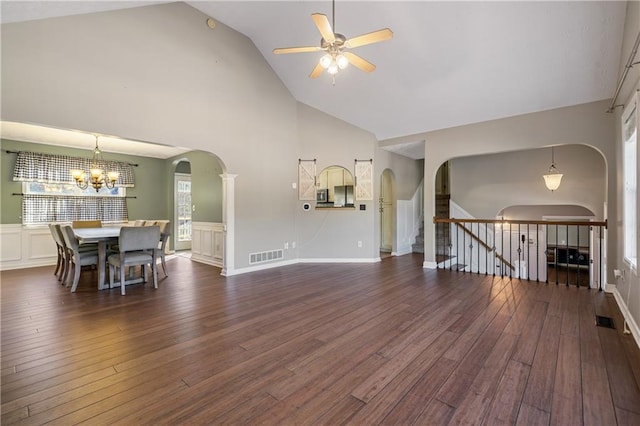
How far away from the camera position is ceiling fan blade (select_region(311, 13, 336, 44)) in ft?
8.03

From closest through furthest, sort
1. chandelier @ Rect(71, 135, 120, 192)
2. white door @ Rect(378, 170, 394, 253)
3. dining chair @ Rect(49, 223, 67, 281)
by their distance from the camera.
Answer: dining chair @ Rect(49, 223, 67, 281) → chandelier @ Rect(71, 135, 120, 192) → white door @ Rect(378, 170, 394, 253)

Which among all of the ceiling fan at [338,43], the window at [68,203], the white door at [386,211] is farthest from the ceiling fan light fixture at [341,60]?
the window at [68,203]

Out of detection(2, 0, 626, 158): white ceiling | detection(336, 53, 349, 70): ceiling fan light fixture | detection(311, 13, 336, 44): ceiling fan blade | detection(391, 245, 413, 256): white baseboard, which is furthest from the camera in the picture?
detection(391, 245, 413, 256): white baseboard

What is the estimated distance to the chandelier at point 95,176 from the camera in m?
5.58

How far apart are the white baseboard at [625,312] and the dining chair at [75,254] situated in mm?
6776

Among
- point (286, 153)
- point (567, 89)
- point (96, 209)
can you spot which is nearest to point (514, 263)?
point (567, 89)

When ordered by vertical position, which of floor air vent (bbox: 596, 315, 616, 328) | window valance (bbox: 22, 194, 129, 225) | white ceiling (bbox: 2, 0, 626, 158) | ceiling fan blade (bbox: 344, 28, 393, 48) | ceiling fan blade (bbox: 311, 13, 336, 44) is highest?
white ceiling (bbox: 2, 0, 626, 158)

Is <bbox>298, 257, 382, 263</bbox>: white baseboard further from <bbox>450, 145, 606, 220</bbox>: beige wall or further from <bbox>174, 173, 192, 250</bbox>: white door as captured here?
<bbox>174, 173, 192, 250</bbox>: white door

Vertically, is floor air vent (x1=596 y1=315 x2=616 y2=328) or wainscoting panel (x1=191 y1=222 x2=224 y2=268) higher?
wainscoting panel (x1=191 y1=222 x2=224 y2=268)

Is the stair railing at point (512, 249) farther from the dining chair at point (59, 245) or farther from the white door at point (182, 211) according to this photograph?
the white door at point (182, 211)

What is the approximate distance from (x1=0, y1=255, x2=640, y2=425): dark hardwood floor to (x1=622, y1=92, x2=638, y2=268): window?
80 centimetres

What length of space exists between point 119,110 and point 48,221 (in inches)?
178

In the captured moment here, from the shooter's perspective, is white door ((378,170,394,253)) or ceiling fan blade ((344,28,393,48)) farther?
white door ((378,170,394,253))

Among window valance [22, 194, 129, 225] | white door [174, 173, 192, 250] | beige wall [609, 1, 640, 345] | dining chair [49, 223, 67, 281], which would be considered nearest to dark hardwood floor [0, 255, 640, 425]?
beige wall [609, 1, 640, 345]
